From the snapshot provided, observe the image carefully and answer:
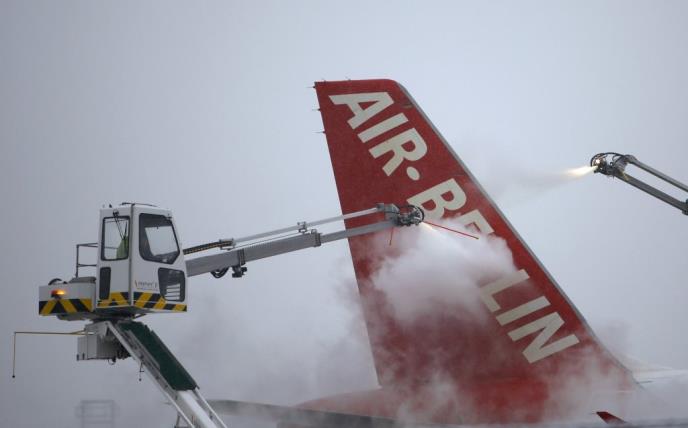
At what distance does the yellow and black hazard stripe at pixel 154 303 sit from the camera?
1338 cm

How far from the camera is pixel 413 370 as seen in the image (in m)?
16.1

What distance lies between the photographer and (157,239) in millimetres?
13984

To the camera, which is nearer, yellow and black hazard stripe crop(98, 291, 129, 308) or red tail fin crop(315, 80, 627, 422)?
yellow and black hazard stripe crop(98, 291, 129, 308)

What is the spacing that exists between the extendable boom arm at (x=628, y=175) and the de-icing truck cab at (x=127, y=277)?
9.69 meters

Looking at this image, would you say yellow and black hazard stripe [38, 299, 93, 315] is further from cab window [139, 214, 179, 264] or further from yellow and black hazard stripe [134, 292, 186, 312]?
cab window [139, 214, 179, 264]

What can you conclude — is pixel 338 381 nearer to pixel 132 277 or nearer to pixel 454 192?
pixel 454 192

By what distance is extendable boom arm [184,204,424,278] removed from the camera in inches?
643

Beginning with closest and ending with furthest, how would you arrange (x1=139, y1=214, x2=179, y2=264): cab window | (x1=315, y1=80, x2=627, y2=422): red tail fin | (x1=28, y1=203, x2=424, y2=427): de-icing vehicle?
(x1=28, y1=203, x2=424, y2=427): de-icing vehicle < (x1=139, y1=214, x2=179, y2=264): cab window < (x1=315, y1=80, x2=627, y2=422): red tail fin

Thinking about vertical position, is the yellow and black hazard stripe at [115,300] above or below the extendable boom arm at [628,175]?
below

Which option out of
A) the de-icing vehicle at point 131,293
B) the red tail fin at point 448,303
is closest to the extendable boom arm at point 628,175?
the red tail fin at point 448,303

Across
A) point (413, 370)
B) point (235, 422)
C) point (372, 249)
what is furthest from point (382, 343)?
point (235, 422)

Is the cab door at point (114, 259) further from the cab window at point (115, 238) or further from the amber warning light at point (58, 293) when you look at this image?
the amber warning light at point (58, 293)

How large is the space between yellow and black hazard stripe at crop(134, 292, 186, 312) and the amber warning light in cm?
124

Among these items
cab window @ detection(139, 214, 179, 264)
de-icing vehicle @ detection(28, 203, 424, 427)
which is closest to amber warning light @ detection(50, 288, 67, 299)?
de-icing vehicle @ detection(28, 203, 424, 427)
